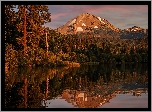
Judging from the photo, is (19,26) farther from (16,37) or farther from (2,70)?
(2,70)

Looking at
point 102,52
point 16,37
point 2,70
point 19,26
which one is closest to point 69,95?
point 2,70

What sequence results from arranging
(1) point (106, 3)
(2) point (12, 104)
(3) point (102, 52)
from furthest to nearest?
(3) point (102, 52)
(2) point (12, 104)
(1) point (106, 3)

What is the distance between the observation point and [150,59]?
6.61m

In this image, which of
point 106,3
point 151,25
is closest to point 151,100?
point 151,25

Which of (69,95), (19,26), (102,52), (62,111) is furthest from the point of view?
(102,52)

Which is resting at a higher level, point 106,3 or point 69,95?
point 106,3

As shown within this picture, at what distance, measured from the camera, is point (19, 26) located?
20750 millimetres

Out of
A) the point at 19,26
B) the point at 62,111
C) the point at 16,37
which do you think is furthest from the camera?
the point at 16,37

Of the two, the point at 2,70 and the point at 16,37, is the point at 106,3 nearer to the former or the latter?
the point at 2,70

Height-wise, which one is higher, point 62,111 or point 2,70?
point 2,70

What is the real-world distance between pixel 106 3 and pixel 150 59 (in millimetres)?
1662

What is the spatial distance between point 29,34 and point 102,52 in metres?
35.0

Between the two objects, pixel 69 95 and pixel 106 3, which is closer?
pixel 106 3

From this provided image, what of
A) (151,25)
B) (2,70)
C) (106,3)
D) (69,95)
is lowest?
(69,95)
